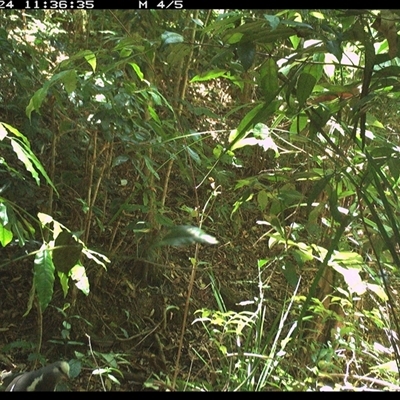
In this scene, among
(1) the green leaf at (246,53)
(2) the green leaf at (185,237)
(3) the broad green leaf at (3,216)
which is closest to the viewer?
(2) the green leaf at (185,237)

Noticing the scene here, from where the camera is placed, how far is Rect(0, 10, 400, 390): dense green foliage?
59cm

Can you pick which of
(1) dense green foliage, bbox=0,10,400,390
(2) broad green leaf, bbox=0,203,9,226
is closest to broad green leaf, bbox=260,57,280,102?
(1) dense green foliage, bbox=0,10,400,390

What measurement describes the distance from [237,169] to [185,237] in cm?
162

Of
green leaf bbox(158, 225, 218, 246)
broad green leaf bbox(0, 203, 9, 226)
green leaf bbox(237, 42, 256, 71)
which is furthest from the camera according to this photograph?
broad green leaf bbox(0, 203, 9, 226)

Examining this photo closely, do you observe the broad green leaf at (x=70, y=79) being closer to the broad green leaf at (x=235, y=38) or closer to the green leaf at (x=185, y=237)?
the broad green leaf at (x=235, y=38)

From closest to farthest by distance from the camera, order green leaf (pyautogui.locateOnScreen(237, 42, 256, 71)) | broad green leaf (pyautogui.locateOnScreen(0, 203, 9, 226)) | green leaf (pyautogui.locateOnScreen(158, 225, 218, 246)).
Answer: green leaf (pyautogui.locateOnScreen(158, 225, 218, 246)), green leaf (pyautogui.locateOnScreen(237, 42, 256, 71)), broad green leaf (pyautogui.locateOnScreen(0, 203, 9, 226))

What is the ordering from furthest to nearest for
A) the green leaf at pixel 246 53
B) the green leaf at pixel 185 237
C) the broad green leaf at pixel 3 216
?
the broad green leaf at pixel 3 216, the green leaf at pixel 246 53, the green leaf at pixel 185 237

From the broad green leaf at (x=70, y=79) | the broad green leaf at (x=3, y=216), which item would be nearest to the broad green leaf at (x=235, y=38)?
the broad green leaf at (x=70, y=79)

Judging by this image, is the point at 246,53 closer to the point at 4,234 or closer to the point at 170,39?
the point at 170,39

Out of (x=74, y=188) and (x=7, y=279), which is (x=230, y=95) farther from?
(x=7, y=279)

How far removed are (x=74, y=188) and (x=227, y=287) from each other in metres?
0.54

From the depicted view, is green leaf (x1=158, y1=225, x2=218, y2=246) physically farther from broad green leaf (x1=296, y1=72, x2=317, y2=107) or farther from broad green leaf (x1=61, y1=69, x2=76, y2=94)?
broad green leaf (x1=61, y1=69, x2=76, y2=94)

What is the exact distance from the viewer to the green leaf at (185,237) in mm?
385
